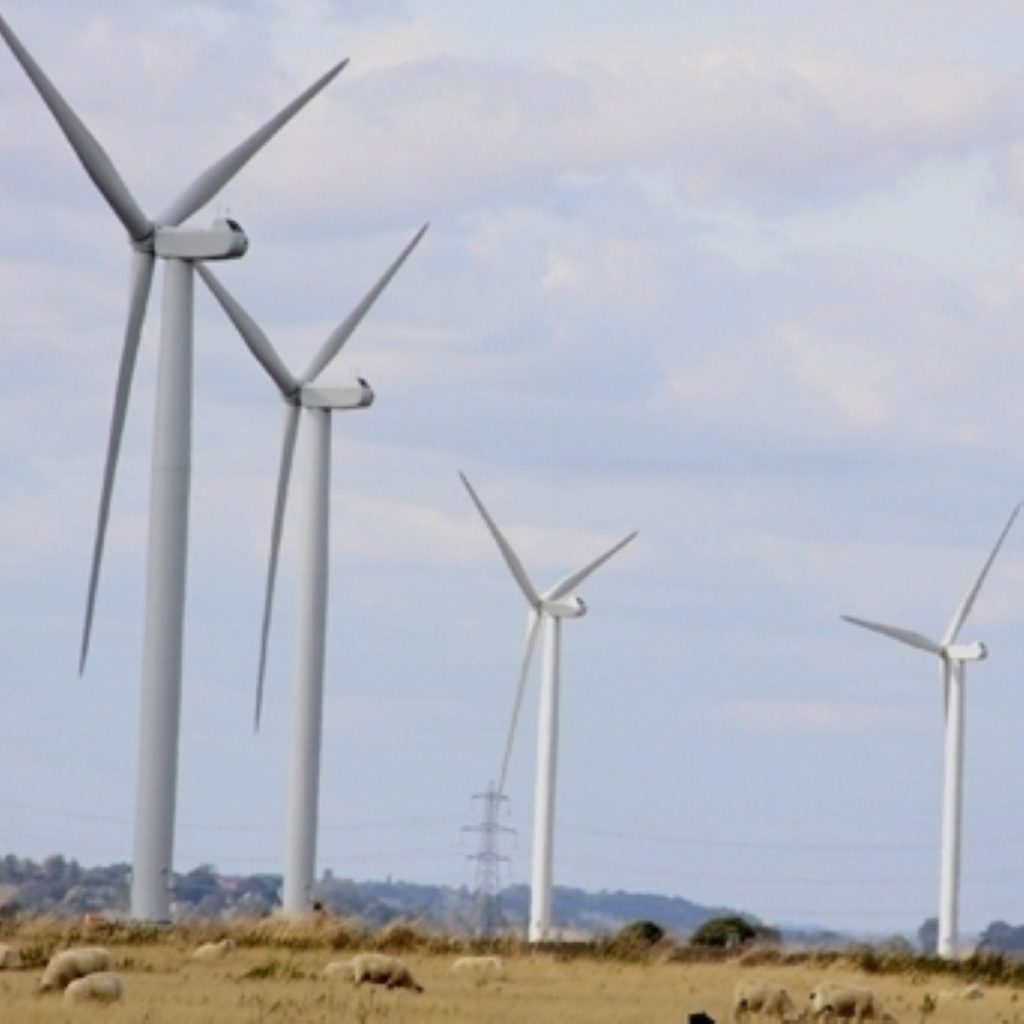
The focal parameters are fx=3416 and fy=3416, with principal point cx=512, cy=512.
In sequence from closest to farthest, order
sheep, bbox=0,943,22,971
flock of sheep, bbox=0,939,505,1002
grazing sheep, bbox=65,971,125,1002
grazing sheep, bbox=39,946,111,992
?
grazing sheep, bbox=65,971,125,1002 → flock of sheep, bbox=0,939,505,1002 → grazing sheep, bbox=39,946,111,992 → sheep, bbox=0,943,22,971

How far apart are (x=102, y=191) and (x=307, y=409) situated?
48.7ft

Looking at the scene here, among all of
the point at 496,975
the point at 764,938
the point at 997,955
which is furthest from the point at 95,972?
the point at 764,938

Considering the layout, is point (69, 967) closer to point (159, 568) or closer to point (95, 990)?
point (95, 990)

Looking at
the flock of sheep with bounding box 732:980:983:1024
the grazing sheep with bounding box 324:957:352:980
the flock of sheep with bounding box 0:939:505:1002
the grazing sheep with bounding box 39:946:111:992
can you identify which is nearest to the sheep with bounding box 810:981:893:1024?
the flock of sheep with bounding box 732:980:983:1024

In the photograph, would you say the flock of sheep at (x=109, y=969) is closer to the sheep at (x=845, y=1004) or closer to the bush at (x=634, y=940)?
the sheep at (x=845, y=1004)

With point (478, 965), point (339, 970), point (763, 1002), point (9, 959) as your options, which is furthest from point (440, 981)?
point (763, 1002)

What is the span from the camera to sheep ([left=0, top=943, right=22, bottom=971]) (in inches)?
1880

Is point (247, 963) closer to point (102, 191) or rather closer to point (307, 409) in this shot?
point (102, 191)

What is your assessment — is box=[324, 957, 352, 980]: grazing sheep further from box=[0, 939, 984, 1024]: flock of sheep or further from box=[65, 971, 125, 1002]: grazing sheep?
box=[65, 971, 125, 1002]: grazing sheep

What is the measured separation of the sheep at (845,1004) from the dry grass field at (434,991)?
113 cm

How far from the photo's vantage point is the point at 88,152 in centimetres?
5959

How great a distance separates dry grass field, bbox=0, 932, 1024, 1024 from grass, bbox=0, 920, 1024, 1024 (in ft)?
0.14

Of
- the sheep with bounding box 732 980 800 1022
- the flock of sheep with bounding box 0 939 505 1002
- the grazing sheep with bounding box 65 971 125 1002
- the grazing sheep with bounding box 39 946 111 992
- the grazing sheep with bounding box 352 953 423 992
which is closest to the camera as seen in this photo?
the grazing sheep with bounding box 65 971 125 1002

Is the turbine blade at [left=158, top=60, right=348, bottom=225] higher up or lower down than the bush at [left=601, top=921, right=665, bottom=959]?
higher up
